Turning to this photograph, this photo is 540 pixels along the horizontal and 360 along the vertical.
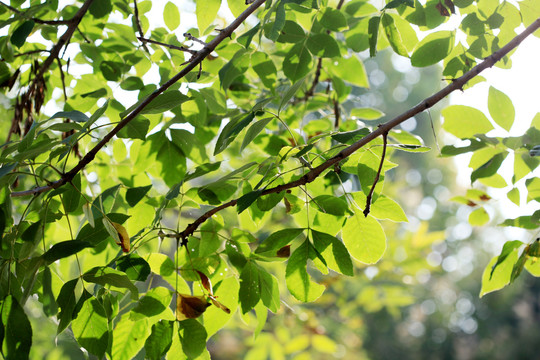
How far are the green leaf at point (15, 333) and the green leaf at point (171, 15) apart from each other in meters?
0.61

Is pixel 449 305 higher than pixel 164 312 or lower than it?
lower

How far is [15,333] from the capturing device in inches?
23.2

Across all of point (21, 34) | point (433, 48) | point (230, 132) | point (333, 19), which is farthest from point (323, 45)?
point (21, 34)

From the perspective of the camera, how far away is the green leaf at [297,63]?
2.88 feet

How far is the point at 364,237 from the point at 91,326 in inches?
15.3

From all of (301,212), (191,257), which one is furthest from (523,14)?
(191,257)

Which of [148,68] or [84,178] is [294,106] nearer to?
[148,68]

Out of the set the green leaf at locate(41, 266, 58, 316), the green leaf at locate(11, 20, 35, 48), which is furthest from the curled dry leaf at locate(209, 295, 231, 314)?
the green leaf at locate(11, 20, 35, 48)

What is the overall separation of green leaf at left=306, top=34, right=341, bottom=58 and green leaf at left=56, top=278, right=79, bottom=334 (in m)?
0.54

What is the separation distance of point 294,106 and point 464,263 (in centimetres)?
913

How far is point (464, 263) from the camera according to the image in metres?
9.41

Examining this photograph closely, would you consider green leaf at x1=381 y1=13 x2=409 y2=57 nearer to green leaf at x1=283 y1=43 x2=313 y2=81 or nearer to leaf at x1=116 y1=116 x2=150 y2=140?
green leaf at x1=283 y1=43 x2=313 y2=81

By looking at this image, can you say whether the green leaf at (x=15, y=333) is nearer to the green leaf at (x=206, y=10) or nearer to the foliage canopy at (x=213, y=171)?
the foliage canopy at (x=213, y=171)

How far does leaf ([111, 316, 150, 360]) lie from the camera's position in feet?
2.37
